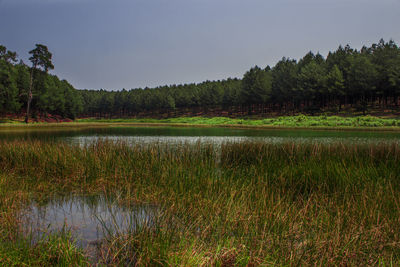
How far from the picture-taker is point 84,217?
5.00 m

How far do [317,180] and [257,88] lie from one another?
71.2 m

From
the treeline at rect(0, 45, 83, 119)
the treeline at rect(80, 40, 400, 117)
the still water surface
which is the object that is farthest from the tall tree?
the treeline at rect(80, 40, 400, 117)

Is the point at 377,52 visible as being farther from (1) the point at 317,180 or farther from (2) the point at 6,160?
(2) the point at 6,160

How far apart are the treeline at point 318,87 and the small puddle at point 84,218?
209 ft

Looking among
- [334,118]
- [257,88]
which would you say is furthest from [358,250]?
[257,88]

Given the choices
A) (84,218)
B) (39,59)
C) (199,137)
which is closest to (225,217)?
(84,218)

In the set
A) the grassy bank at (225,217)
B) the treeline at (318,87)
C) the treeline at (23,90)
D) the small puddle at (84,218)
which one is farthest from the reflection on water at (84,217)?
the treeline at (318,87)

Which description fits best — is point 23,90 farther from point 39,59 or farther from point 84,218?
point 84,218

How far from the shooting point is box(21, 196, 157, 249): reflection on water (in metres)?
4.00

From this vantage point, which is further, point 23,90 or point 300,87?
point 300,87

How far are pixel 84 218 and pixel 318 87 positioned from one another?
231 ft

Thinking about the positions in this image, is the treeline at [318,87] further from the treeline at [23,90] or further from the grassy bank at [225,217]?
the grassy bank at [225,217]

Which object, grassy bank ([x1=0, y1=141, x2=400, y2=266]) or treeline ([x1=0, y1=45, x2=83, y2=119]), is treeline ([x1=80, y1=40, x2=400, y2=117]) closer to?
treeline ([x1=0, y1=45, x2=83, y2=119])

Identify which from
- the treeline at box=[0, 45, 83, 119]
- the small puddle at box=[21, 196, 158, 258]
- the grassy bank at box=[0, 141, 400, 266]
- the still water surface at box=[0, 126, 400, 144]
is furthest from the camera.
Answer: the treeline at box=[0, 45, 83, 119]
